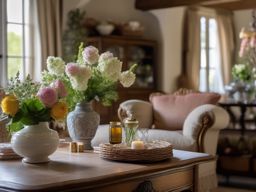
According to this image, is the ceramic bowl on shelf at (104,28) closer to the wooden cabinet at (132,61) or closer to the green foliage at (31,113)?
the wooden cabinet at (132,61)

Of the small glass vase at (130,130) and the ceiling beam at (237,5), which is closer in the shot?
the small glass vase at (130,130)

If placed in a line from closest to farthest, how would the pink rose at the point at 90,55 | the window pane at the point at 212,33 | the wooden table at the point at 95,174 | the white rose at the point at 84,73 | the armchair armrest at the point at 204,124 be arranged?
1. the wooden table at the point at 95,174
2. the white rose at the point at 84,73
3. the pink rose at the point at 90,55
4. the armchair armrest at the point at 204,124
5. the window pane at the point at 212,33

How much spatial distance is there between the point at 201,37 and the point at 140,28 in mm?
2032

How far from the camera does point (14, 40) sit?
575 centimetres

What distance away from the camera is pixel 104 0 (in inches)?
276

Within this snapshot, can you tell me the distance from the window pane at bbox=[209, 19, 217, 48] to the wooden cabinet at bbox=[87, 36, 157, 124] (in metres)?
1.87

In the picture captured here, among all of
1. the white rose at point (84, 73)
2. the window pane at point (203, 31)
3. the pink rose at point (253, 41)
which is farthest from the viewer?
the window pane at point (203, 31)

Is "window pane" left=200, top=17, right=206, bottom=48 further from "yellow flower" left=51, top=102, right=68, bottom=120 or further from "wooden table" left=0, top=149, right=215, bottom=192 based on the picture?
"yellow flower" left=51, top=102, right=68, bottom=120

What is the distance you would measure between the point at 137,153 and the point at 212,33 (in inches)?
275

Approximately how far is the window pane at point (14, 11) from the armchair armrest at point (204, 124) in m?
2.67

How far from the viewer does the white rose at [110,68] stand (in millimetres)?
2693

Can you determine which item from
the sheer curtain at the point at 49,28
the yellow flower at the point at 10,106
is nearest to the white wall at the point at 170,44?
the sheer curtain at the point at 49,28

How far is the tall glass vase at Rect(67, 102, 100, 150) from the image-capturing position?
2.76 metres

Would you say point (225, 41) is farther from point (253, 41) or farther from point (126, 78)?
point (126, 78)
